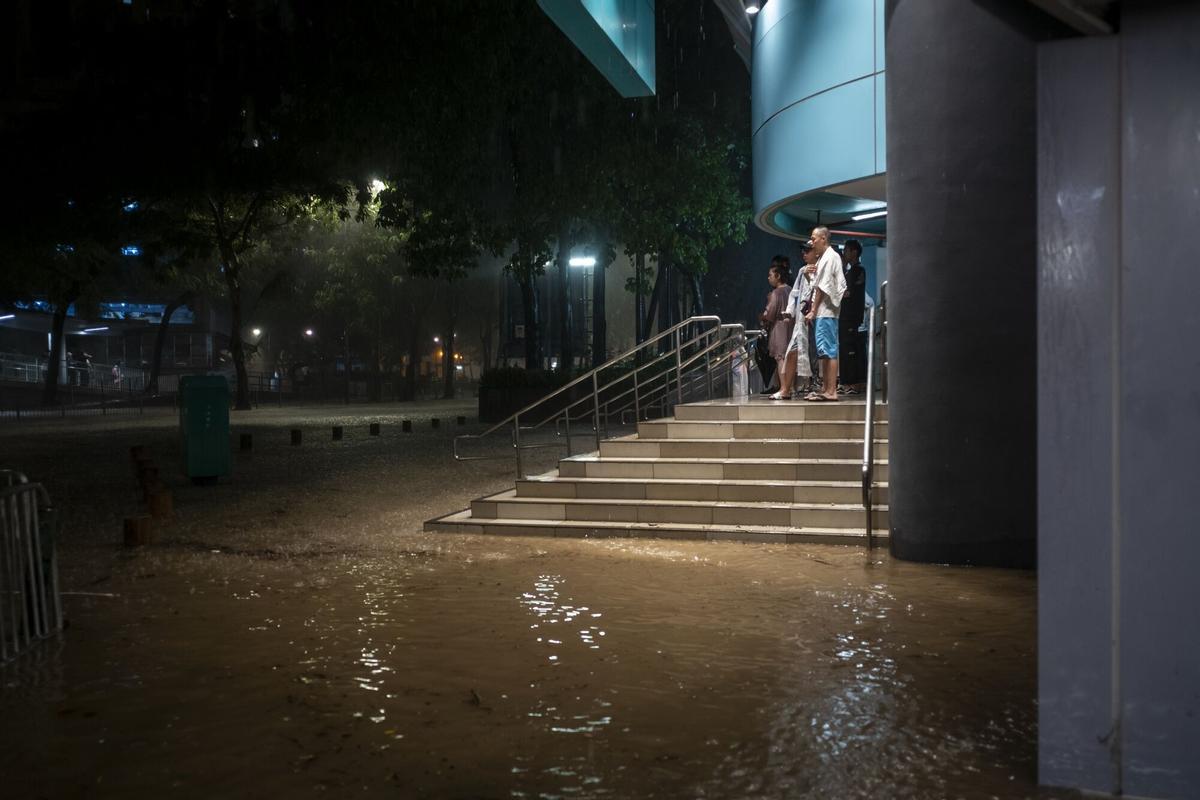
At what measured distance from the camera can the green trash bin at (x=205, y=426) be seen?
1319cm

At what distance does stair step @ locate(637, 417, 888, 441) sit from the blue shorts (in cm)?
98

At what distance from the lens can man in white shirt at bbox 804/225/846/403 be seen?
10812mm

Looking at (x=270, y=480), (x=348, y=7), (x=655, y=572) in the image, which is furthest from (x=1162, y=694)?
(x=348, y=7)

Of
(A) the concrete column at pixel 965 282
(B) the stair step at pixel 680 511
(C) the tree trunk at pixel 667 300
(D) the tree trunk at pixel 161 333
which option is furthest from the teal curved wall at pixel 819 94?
(D) the tree trunk at pixel 161 333

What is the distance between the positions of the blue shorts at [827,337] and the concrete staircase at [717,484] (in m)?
0.71

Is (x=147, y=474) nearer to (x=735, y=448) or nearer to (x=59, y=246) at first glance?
(x=735, y=448)

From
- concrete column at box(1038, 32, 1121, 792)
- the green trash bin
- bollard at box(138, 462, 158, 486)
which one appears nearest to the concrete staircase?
bollard at box(138, 462, 158, 486)

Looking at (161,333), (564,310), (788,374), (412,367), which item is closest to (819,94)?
(788,374)

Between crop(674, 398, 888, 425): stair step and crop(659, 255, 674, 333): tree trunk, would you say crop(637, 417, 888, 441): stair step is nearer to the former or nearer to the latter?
crop(674, 398, 888, 425): stair step

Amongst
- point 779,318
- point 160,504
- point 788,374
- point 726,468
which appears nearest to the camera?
point 726,468

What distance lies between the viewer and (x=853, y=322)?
41.8 ft

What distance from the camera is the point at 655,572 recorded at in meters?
7.69

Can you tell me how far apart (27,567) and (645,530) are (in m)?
5.05

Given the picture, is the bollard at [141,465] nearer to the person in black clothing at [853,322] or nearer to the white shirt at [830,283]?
the white shirt at [830,283]
